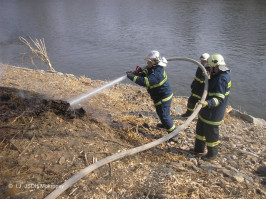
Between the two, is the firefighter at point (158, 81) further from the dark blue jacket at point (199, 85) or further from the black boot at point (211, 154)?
the dark blue jacket at point (199, 85)

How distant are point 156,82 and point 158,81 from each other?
5cm

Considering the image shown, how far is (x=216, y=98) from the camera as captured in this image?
168 inches

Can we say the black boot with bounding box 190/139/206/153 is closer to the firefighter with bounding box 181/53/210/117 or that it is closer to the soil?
the soil

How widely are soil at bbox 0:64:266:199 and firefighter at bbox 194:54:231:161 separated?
336 millimetres

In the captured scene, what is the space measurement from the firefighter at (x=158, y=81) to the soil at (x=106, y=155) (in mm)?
661

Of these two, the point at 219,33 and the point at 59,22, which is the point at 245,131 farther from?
the point at 59,22

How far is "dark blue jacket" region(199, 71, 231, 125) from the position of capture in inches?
167

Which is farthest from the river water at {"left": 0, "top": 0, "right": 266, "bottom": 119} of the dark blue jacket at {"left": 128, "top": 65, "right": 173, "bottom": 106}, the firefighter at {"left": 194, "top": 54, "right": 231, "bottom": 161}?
the dark blue jacket at {"left": 128, "top": 65, "right": 173, "bottom": 106}

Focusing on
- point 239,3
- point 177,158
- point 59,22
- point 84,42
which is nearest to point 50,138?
point 177,158

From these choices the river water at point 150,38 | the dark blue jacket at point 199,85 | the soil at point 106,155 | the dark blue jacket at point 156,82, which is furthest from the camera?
the river water at point 150,38

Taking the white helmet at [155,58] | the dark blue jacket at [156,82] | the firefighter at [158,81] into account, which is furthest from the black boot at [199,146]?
the white helmet at [155,58]

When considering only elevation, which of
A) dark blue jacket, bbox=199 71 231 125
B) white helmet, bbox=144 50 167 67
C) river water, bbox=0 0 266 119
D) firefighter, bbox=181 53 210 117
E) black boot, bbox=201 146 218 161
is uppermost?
white helmet, bbox=144 50 167 67

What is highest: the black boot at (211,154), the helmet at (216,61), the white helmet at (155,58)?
the helmet at (216,61)

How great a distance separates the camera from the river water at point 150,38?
1330 cm
